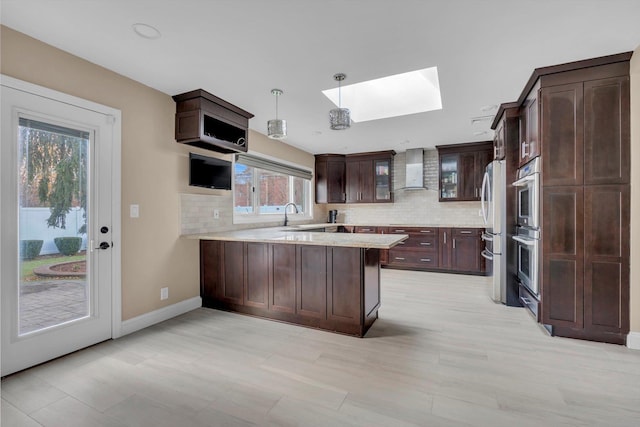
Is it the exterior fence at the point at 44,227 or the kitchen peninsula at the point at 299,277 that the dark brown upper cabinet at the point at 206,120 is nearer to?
the kitchen peninsula at the point at 299,277

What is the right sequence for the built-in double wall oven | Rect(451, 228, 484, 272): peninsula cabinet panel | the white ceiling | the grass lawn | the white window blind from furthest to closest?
1. Rect(451, 228, 484, 272): peninsula cabinet panel
2. the white window blind
3. the built-in double wall oven
4. the grass lawn
5. the white ceiling

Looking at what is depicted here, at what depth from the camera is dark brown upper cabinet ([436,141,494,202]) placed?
5.41m

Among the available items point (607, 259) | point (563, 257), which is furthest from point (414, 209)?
point (607, 259)

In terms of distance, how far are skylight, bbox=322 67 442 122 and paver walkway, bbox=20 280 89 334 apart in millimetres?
3042

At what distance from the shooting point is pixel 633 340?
2441 millimetres

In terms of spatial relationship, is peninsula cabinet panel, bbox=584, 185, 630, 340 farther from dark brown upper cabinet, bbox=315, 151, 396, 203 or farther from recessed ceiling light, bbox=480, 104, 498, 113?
dark brown upper cabinet, bbox=315, 151, 396, 203

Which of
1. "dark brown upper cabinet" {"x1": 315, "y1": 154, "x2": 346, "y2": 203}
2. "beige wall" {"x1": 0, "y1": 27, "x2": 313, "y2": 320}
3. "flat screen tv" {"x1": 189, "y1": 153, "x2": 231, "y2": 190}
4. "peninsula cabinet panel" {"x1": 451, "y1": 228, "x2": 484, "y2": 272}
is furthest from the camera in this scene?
"dark brown upper cabinet" {"x1": 315, "y1": 154, "x2": 346, "y2": 203}

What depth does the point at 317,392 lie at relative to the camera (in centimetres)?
187

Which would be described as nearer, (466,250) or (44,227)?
(44,227)

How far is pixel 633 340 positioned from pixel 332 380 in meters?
2.50

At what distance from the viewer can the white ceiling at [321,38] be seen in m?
1.85

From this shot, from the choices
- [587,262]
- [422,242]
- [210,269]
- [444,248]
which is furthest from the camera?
[422,242]

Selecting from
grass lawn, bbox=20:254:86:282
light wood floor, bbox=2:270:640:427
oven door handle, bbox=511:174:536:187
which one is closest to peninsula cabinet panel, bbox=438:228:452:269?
Answer: oven door handle, bbox=511:174:536:187

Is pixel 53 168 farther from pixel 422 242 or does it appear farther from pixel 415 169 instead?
pixel 415 169
